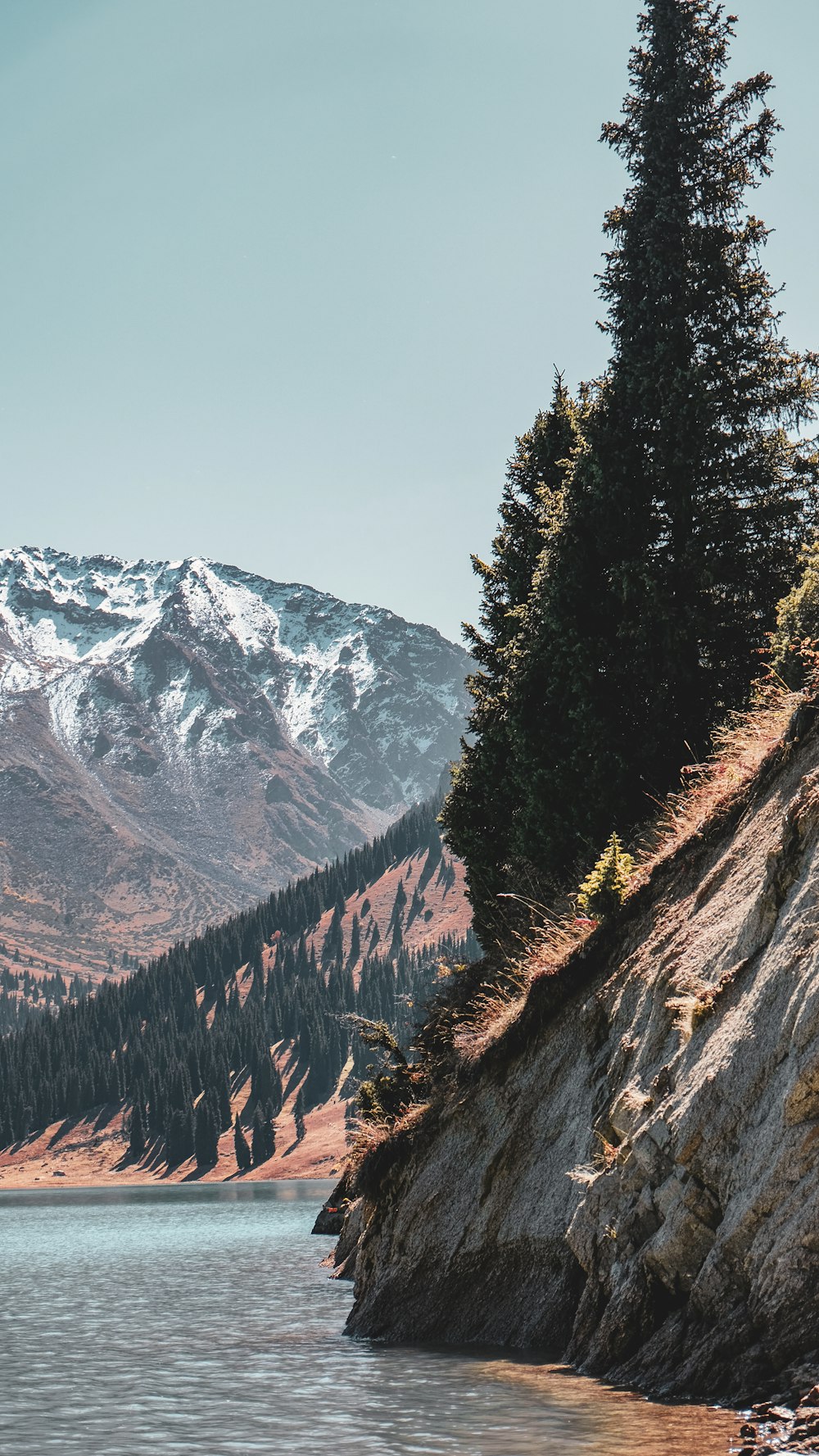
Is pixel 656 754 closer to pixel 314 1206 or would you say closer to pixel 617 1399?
pixel 617 1399

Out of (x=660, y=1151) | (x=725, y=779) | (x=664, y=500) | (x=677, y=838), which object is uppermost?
(x=664, y=500)

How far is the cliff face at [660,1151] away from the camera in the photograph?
12.3m

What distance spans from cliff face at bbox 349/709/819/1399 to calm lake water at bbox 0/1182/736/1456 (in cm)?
78

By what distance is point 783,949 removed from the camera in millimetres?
13750

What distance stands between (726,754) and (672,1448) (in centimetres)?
1054

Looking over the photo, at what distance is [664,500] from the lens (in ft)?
85.6

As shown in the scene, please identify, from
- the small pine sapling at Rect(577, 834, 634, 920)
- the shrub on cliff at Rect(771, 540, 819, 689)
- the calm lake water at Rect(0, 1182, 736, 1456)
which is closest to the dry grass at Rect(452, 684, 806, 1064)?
the small pine sapling at Rect(577, 834, 634, 920)

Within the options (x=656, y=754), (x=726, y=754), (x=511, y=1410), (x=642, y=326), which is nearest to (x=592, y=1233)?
(x=511, y=1410)

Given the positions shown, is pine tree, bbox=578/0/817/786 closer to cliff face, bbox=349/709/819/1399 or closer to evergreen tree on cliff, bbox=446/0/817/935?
evergreen tree on cliff, bbox=446/0/817/935

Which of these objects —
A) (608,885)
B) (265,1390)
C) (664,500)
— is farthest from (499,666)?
(265,1390)

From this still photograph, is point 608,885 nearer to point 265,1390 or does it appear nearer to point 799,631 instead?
point 799,631

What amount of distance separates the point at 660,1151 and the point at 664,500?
15159mm

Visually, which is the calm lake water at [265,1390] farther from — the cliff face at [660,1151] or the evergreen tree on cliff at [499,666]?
the evergreen tree on cliff at [499,666]

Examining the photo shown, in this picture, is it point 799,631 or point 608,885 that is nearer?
point 799,631
